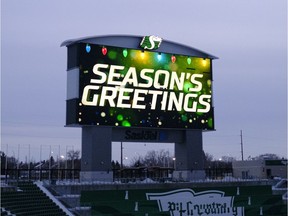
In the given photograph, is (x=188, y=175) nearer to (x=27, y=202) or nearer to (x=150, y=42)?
(x=150, y=42)

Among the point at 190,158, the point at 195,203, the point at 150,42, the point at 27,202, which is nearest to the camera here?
the point at 27,202

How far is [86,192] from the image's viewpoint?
31281mm

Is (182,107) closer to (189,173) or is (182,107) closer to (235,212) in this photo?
(189,173)

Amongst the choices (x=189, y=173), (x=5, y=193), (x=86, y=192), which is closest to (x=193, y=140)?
(x=189, y=173)

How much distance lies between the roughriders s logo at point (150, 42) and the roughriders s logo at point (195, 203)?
465 inches

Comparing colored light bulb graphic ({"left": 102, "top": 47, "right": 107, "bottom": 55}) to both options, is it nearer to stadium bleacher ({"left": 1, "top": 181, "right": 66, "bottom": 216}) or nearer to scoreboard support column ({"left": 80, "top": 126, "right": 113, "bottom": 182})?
scoreboard support column ({"left": 80, "top": 126, "right": 113, "bottom": 182})

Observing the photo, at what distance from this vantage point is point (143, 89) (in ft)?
120

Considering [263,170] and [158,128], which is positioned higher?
[158,128]

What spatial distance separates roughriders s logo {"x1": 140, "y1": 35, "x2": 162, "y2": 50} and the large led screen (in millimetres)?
495

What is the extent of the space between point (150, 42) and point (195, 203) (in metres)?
13.5

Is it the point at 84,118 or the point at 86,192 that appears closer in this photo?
the point at 86,192

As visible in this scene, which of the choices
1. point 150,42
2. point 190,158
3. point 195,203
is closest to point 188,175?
point 190,158

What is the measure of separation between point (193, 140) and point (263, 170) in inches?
876

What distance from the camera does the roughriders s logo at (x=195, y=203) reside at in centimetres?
3447
